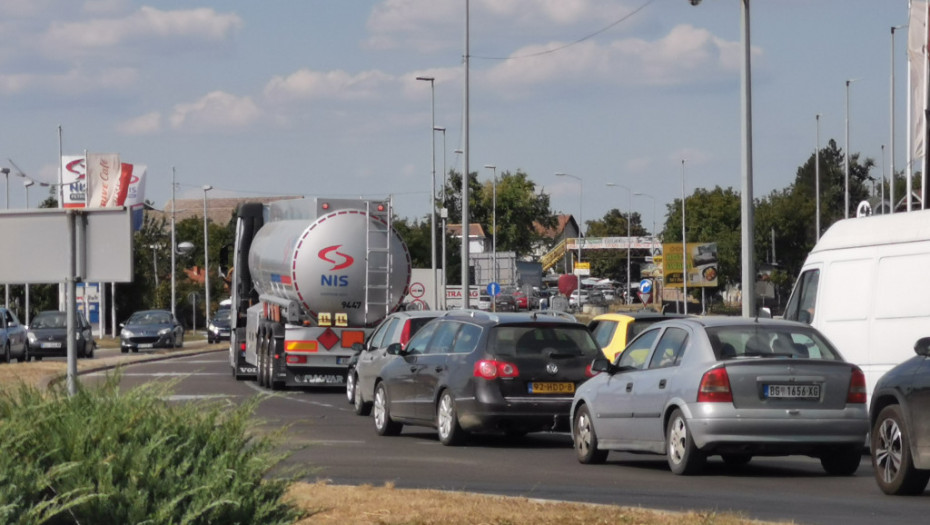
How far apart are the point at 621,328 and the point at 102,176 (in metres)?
44.4

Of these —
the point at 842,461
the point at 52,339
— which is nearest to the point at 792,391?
the point at 842,461

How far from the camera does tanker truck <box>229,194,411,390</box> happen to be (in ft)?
97.7

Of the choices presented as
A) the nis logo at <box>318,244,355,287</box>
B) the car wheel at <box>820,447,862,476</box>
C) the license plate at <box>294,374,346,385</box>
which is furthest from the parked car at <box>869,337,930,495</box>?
the license plate at <box>294,374,346,385</box>

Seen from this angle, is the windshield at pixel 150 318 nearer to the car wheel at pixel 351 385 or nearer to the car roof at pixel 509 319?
the car wheel at pixel 351 385

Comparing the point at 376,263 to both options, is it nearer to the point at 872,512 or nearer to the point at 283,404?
the point at 283,404

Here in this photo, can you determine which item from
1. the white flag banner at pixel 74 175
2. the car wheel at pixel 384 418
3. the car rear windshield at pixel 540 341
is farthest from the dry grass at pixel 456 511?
the white flag banner at pixel 74 175

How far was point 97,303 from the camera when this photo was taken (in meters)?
74.0

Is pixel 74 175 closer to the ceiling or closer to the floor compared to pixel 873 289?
closer to the ceiling

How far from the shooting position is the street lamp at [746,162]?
24719 millimetres

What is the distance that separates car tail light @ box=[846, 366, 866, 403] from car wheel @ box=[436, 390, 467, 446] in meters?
5.38

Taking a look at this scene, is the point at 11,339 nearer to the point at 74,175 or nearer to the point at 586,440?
the point at 74,175

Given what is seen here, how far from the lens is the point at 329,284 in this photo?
2981 centimetres

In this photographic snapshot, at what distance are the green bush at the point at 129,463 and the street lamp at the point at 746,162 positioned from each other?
17.6 meters

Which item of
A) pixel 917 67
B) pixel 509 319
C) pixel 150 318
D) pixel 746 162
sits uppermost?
pixel 917 67
